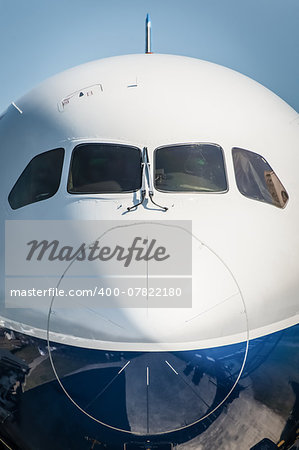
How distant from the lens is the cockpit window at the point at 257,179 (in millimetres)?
4660

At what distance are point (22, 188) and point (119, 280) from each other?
188 centimetres

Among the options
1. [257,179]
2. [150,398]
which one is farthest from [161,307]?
[257,179]

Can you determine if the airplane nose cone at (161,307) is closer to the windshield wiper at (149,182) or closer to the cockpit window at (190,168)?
the windshield wiper at (149,182)

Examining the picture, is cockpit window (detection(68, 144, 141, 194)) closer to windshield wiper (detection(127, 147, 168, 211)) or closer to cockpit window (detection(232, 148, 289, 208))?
windshield wiper (detection(127, 147, 168, 211))

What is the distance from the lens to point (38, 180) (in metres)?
4.84

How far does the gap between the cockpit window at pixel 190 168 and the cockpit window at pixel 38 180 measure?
110 cm

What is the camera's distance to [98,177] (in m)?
4.66

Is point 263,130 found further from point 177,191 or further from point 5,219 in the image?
point 5,219

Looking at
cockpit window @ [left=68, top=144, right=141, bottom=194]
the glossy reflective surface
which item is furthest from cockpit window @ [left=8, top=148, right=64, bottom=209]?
the glossy reflective surface

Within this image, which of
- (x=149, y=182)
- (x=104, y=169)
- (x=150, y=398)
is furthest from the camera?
(x=104, y=169)

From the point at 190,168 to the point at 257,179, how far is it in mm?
744

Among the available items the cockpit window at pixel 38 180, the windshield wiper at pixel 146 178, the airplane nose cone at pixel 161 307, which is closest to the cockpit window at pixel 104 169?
the windshield wiper at pixel 146 178

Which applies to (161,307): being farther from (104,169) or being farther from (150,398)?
(104,169)

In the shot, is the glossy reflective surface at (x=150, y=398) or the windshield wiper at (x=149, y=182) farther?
the windshield wiper at (x=149, y=182)
